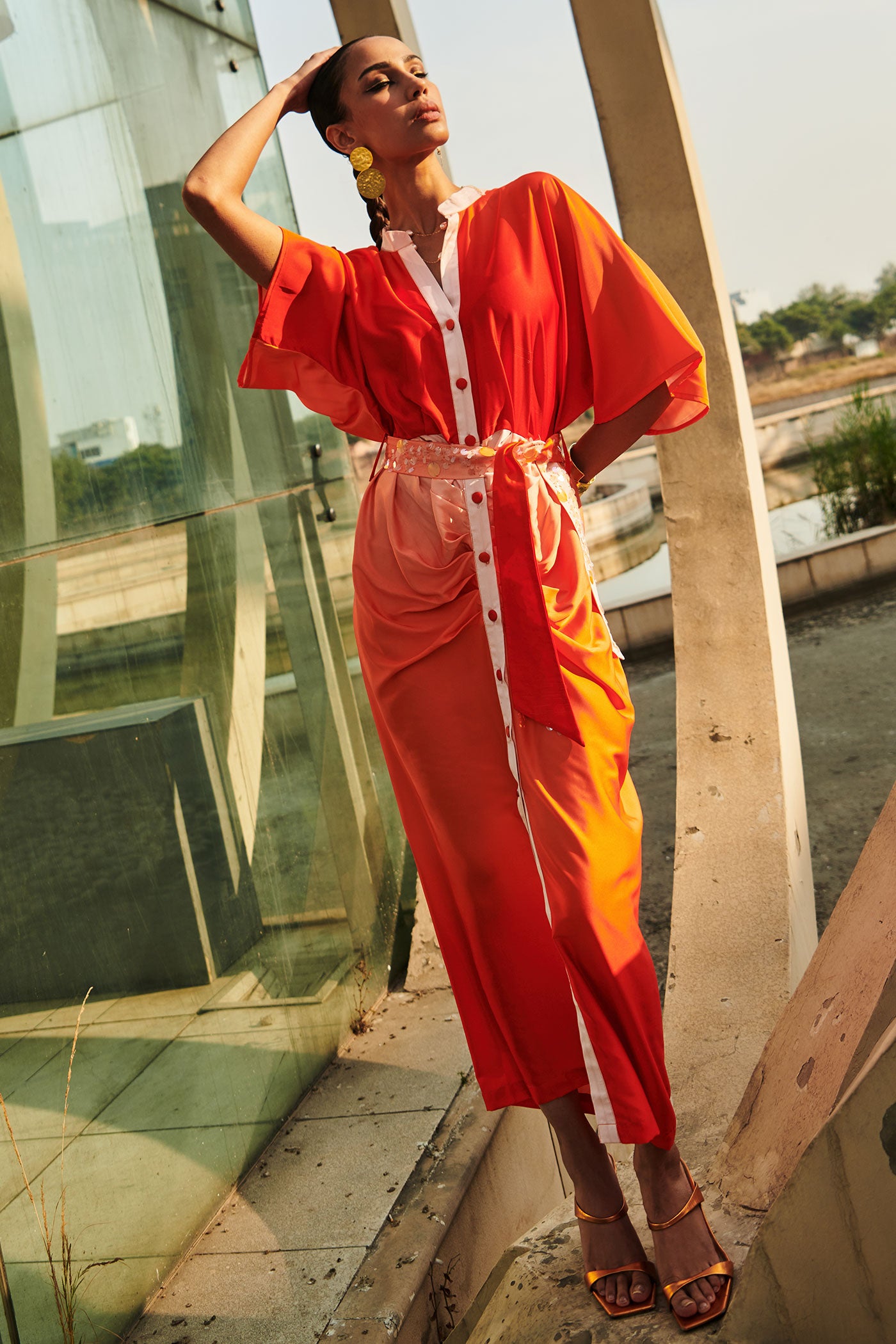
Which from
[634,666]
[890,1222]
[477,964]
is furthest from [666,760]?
[890,1222]

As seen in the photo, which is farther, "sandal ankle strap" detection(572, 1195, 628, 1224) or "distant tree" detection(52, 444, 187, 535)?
"distant tree" detection(52, 444, 187, 535)

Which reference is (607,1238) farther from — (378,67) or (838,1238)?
(378,67)

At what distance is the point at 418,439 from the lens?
1.87m

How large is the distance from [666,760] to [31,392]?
Result: 4.22 metres

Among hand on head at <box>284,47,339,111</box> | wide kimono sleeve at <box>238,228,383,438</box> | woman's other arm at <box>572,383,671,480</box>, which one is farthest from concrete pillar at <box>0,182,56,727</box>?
woman's other arm at <box>572,383,671,480</box>

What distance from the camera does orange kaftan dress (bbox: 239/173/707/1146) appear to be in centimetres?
176

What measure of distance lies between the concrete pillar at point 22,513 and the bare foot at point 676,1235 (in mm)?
1226

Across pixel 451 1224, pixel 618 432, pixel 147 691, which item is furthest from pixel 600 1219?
pixel 147 691

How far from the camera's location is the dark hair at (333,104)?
73.3 inches

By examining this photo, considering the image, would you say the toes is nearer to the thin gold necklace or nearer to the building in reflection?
the thin gold necklace

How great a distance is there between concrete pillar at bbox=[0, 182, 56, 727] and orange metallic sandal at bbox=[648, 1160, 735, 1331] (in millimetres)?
1284

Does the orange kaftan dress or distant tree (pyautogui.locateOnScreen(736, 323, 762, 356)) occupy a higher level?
distant tree (pyautogui.locateOnScreen(736, 323, 762, 356))

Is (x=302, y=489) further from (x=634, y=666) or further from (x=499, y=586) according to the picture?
(x=634, y=666)

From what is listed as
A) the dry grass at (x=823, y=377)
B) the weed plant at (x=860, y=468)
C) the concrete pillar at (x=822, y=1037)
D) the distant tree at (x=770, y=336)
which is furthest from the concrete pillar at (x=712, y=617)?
the distant tree at (x=770, y=336)
